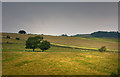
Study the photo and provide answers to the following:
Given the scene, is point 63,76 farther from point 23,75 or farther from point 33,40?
point 33,40

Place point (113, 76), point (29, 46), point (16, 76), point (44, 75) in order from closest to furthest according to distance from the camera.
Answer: point (113, 76) < point (16, 76) < point (44, 75) < point (29, 46)

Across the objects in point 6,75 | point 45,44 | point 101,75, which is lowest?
point 101,75

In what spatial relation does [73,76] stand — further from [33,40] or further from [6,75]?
[33,40]

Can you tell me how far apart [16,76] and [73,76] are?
1075 cm

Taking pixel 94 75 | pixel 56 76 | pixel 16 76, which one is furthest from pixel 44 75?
pixel 94 75

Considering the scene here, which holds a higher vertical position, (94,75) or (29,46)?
(29,46)

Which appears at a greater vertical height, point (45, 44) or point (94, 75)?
point (45, 44)

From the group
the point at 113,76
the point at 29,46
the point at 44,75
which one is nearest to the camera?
the point at 113,76

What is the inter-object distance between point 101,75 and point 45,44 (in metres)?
37.0

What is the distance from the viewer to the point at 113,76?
1475cm

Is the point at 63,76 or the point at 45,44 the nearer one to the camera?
the point at 63,76

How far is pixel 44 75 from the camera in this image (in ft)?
59.7

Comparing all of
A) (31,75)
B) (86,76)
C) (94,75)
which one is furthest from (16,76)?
(94,75)

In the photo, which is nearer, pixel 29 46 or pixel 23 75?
pixel 23 75
